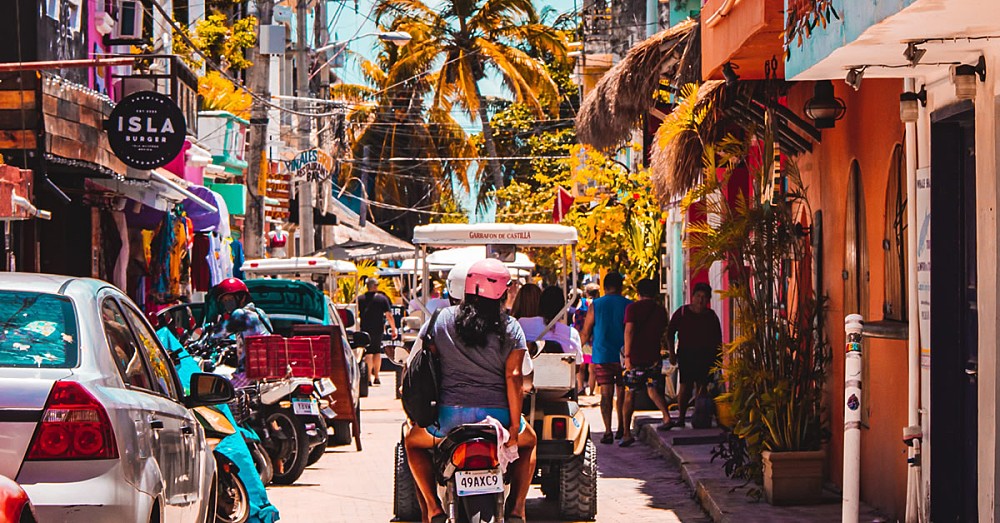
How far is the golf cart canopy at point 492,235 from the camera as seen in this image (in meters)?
13.4

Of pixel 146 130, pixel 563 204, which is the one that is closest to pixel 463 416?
pixel 146 130

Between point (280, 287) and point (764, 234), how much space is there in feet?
23.1

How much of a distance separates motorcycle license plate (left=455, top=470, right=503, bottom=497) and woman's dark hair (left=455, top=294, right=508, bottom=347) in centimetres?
75

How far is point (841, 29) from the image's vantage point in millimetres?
7973

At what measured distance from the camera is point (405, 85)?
4650 centimetres

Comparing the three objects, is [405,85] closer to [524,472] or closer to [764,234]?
[764,234]

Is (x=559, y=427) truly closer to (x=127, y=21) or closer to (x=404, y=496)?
(x=404, y=496)

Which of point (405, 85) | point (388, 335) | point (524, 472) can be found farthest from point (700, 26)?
point (405, 85)

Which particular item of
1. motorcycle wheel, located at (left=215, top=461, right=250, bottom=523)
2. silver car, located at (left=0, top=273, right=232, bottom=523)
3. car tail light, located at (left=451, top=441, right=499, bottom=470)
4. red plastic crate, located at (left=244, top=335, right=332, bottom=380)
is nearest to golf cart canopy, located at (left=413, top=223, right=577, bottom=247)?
red plastic crate, located at (left=244, top=335, right=332, bottom=380)

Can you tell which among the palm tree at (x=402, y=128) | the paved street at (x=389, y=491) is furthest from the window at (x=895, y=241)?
the palm tree at (x=402, y=128)

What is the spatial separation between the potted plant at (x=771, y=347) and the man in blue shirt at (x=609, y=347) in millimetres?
4590

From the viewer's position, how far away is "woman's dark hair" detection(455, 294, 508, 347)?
27.3 feet

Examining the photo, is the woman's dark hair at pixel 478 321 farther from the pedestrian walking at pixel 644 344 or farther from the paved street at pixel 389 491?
the pedestrian walking at pixel 644 344

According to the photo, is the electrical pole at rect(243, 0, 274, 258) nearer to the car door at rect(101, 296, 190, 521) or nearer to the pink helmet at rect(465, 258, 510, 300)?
the pink helmet at rect(465, 258, 510, 300)
